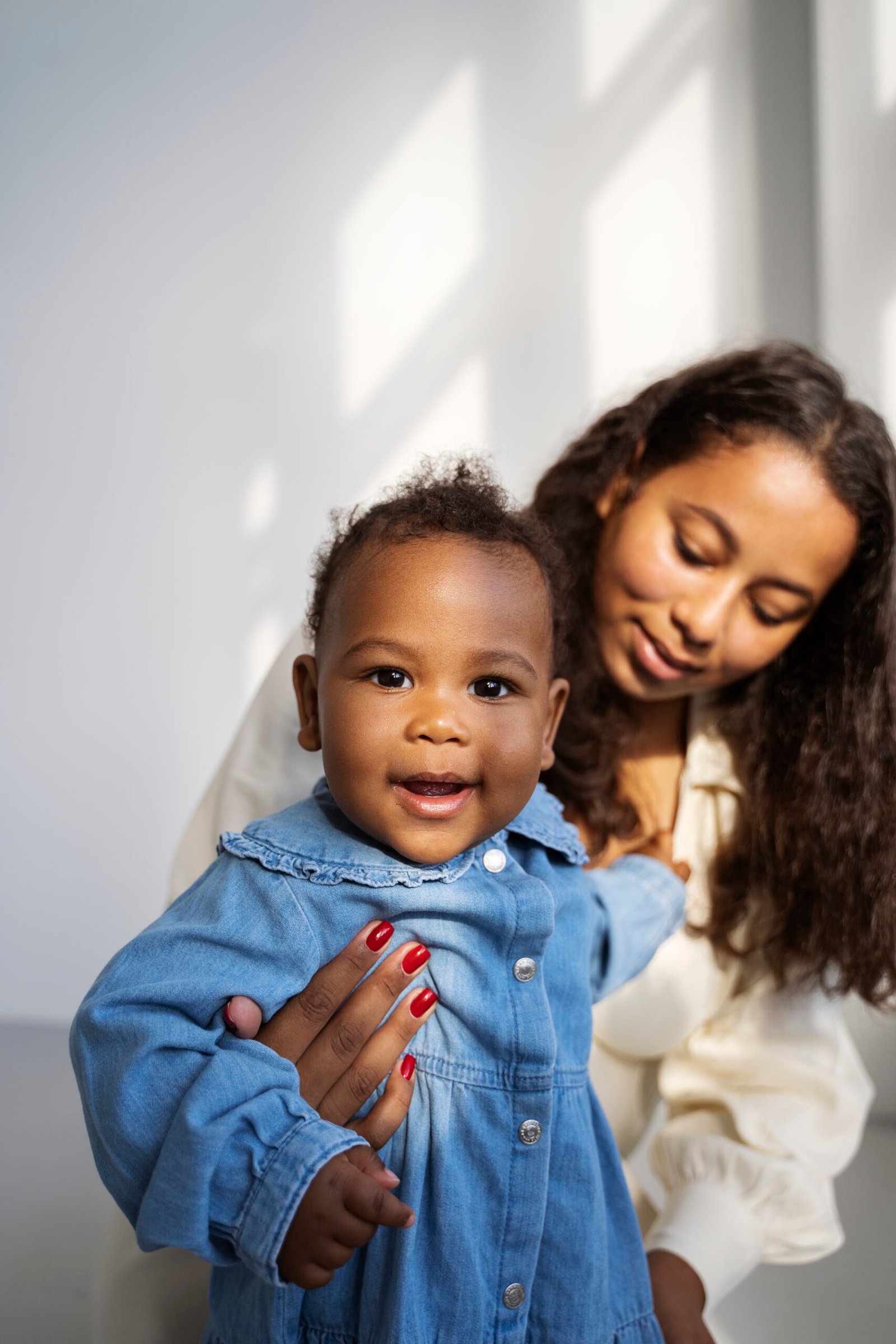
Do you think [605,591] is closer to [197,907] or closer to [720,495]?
[720,495]

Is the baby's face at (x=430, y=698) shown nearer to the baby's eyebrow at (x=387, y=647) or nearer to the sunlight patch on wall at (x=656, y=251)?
the baby's eyebrow at (x=387, y=647)

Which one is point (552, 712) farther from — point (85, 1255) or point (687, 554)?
point (85, 1255)

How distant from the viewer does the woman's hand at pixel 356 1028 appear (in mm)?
917

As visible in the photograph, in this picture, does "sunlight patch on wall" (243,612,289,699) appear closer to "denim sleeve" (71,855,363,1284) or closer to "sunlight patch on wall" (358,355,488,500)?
"sunlight patch on wall" (358,355,488,500)

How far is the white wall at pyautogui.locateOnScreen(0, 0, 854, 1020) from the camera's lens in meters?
2.55

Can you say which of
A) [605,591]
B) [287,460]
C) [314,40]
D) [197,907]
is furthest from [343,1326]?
[314,40]

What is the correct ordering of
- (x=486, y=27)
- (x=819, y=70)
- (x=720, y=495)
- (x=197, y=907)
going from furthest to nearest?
1. (x=486, y=27)
2. (x=819, y=70)
3. (x=720, y=495)
4. (x=197, y=907)

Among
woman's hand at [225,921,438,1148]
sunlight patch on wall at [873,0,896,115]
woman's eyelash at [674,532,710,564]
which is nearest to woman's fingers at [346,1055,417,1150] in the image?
woman's hand at [225,921,438,1148]

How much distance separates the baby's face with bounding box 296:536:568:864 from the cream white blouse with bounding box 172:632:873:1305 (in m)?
0.55

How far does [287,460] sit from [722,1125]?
6.13 ft

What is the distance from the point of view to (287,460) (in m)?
2.71

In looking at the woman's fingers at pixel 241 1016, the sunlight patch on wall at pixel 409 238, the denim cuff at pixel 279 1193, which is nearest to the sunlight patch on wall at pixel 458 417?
the sunlight patch on wall at pixel 409 238

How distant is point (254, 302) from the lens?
2.69 meters

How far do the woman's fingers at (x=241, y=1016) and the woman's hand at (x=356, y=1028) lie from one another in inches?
2.5
